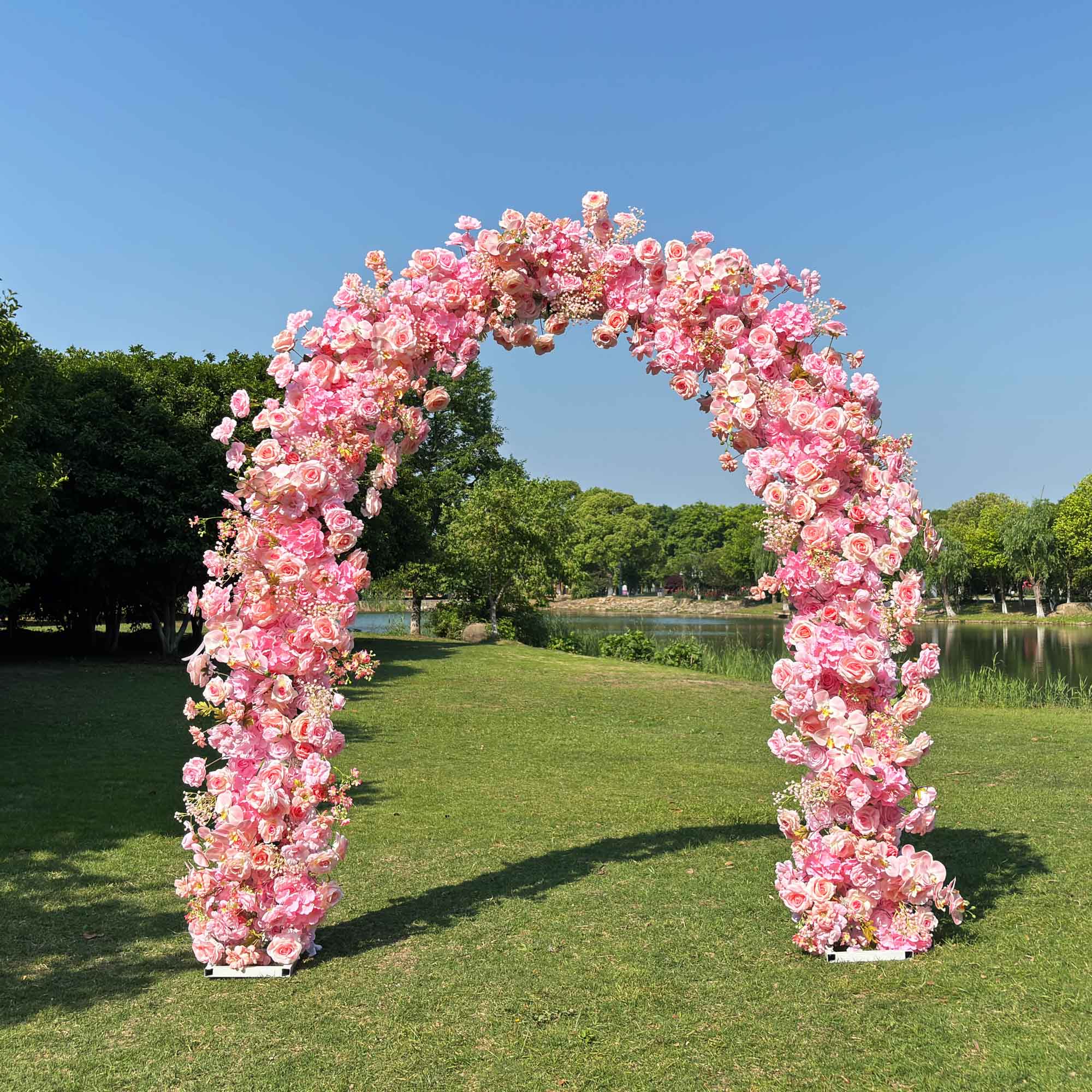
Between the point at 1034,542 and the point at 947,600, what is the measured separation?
7.46 metres

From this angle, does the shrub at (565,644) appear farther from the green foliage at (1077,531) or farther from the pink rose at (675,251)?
the green foliage at (1077,531)

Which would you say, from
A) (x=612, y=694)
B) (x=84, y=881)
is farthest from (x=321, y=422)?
(x=612, y=694)

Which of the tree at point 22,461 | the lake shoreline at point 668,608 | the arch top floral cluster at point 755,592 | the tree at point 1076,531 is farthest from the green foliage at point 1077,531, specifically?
the arch top floral cluster at point 755,592

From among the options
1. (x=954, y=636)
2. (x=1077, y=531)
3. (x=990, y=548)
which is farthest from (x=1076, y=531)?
(x=954, y=636)

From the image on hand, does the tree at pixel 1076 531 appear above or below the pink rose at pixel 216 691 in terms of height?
above

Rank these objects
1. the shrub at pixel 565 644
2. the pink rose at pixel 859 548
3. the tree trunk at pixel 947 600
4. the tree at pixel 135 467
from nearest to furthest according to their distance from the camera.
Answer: the pink rose at pixel 859 548 < the tree at pixel 135 467 < the shrub at pixel 565 644 < the tree trunk at pixel 947 600

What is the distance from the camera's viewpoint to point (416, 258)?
5.35 metres

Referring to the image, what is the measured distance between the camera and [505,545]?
28.8m

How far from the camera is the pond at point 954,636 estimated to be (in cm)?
2619

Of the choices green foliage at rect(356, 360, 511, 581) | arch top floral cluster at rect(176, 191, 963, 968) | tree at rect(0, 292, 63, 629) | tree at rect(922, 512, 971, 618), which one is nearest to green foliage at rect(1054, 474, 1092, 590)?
tree at rect(922, 512, 971, 618)

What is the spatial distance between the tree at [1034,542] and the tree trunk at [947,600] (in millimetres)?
4177

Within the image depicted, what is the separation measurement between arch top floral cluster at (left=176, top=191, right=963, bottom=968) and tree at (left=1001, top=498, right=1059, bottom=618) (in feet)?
169

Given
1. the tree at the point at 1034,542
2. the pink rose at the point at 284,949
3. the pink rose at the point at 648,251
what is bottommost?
the pink rose at the point at 284,949

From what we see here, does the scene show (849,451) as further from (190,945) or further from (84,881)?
(84,881)
